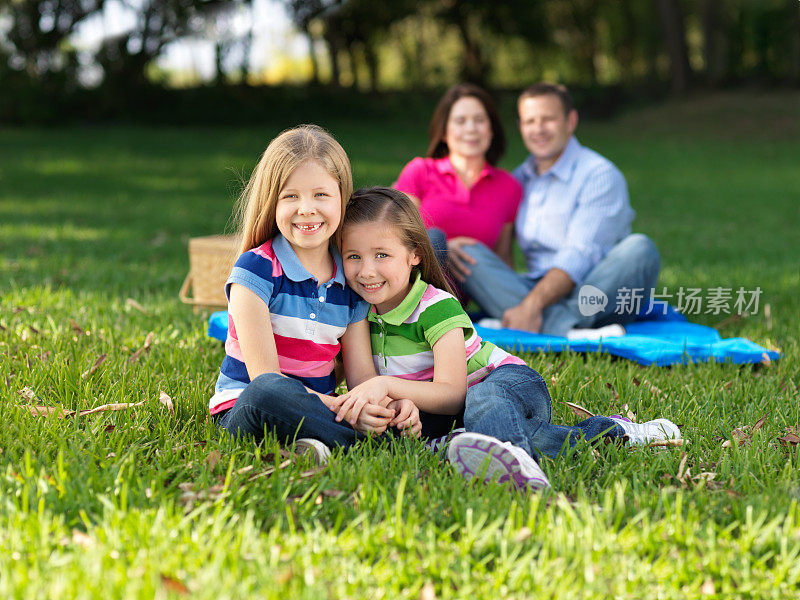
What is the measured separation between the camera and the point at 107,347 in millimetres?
3717

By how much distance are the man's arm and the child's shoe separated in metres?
1.62

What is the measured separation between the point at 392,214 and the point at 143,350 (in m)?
1.54

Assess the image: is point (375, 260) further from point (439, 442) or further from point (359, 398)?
point (439, 442)

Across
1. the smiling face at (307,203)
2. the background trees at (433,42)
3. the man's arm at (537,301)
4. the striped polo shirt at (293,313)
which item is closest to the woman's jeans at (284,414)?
the striped polo shirt at (293,313)

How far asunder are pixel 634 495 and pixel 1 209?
844 cm

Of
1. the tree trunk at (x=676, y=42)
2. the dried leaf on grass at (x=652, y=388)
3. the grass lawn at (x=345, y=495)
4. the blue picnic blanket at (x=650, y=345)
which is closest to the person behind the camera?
the grass lawn at (x=345, y=495)

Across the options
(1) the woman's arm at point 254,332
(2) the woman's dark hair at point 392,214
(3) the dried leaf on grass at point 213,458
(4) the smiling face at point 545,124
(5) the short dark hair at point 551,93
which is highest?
(5) the short dark hair at point 551,93

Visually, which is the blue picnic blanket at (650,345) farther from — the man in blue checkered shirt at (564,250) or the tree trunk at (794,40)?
the tree trunk at (794,40)

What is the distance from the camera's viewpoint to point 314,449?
8.15 feet

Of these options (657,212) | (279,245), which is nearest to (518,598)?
(279,245)

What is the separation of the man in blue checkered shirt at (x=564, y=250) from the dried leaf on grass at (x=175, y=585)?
291 cm

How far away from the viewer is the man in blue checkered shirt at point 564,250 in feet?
14.4

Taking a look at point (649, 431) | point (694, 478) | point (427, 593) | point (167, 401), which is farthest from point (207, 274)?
point (427, 593)

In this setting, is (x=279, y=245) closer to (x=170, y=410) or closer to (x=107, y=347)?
(x=170, y=410)
